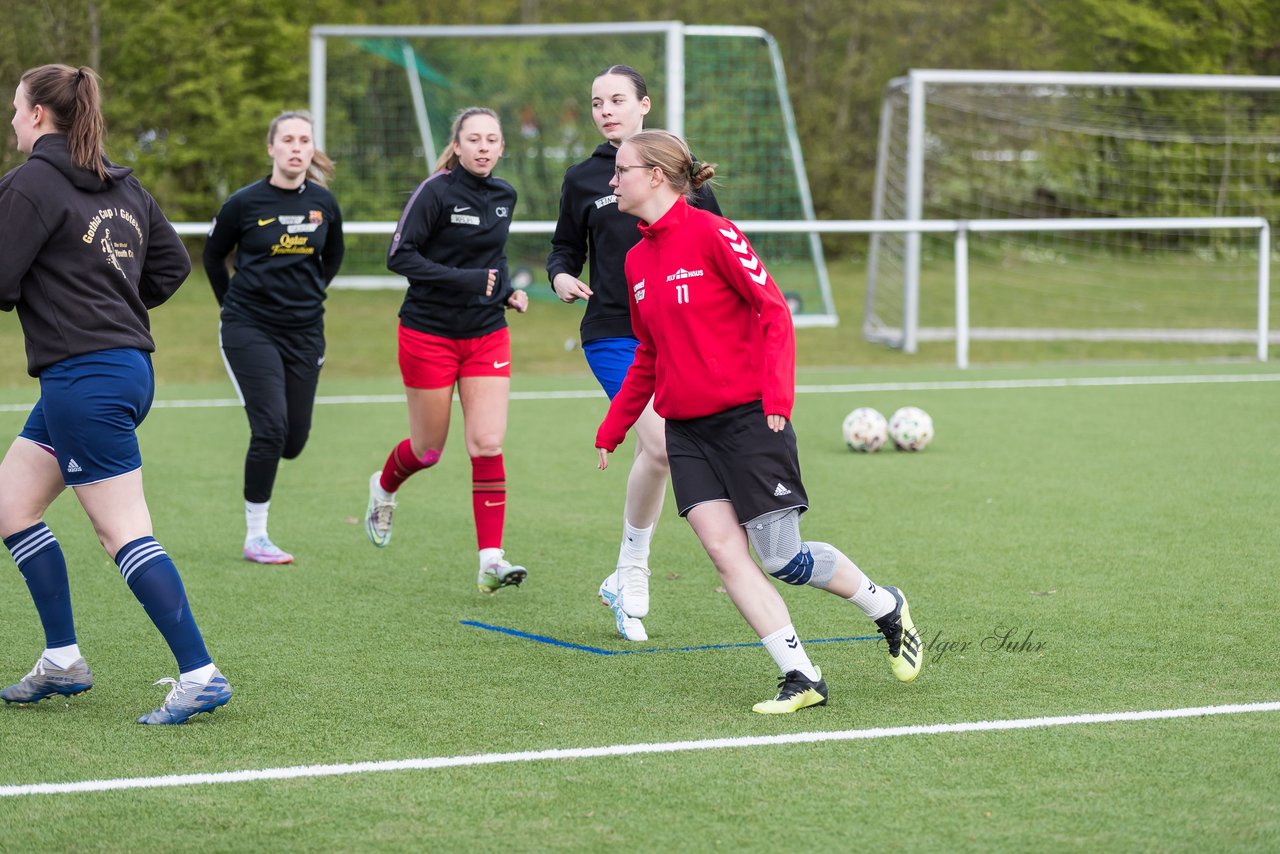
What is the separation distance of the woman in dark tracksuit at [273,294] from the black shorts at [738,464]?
2.98 metres

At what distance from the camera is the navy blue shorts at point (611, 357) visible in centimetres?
586

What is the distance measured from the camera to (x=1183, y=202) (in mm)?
18656

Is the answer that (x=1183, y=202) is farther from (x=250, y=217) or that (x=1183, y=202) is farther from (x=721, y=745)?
(x=721, y=745)

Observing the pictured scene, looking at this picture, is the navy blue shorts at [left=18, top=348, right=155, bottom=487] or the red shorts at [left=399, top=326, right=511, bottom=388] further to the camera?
the red shorts at [left=399, top=326, right=511, bottom=388]

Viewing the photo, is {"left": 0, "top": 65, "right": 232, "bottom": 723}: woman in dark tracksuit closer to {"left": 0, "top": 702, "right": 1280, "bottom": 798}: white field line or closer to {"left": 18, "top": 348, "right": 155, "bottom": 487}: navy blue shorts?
{"left": 18, "top": 348, "right": 155, "bottom": 487}: navy blue shorts

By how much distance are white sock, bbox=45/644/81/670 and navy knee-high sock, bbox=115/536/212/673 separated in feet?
1.48

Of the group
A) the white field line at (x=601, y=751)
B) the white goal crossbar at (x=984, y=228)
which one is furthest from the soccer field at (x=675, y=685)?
the white goal crossbar at (x=984, y=228)

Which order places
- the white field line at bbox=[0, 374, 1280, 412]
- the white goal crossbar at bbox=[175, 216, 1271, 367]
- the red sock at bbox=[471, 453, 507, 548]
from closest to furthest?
the red sock at bbox=[471, 453, 507, 548], the white field line at bbox=[0, 374, 1280, 412], the white goal crossbar at bbox=[175, 216, 1271, 367]

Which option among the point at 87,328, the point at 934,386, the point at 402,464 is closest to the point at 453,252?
the point at 402,464

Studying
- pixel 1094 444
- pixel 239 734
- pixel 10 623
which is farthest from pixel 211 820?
pixel 1094 444

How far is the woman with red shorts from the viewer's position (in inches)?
252

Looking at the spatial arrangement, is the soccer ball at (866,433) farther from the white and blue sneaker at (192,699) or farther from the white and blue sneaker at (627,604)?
the white and blue sneaker at (192,699)

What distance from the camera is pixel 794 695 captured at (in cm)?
457

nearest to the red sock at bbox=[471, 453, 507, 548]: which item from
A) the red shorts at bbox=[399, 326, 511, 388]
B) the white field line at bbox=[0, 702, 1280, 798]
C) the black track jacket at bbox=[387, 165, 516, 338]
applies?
the red shorts at bbox=[399, 326, 511, 388]
